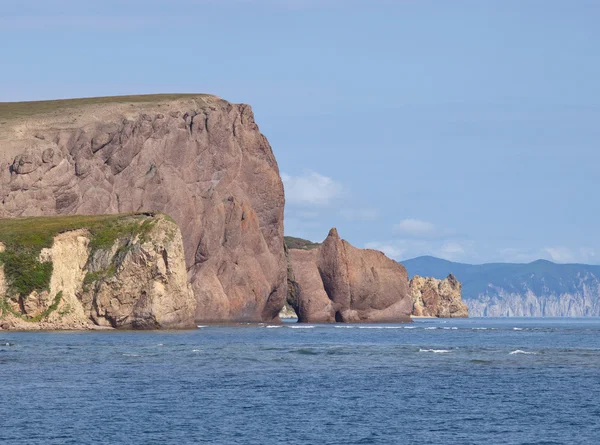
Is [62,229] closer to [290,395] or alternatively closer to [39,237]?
[39,237]

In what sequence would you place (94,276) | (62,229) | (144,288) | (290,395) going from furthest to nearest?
(62,229) < (94,276) < (144,288) < (290,395)

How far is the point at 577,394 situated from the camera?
69062mm

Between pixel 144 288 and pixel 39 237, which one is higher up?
pixel 39 237

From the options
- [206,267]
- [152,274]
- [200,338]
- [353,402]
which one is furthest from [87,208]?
[353,402]

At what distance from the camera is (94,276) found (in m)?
142

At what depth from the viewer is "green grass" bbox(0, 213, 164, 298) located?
138 meters

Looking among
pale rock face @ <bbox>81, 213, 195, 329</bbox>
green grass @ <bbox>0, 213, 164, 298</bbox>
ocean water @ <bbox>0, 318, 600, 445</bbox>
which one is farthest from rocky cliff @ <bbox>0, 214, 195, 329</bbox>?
ocean water @ <bbox>0, 318, 600, 445</bbox>

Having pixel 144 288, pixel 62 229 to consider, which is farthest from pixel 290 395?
pixel 62 229

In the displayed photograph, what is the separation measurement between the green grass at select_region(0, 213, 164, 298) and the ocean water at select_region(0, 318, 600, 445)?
89.8 feet

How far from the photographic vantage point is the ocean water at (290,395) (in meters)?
52.2

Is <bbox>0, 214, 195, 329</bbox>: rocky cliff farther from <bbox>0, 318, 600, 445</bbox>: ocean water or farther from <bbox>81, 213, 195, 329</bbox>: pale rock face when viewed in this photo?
<bbox>0, 318, 600, 445</bbox>: ocean water

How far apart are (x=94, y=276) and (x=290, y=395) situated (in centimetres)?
7945

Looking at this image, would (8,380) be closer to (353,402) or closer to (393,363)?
(353,402)

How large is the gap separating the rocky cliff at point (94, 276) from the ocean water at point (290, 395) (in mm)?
28259
